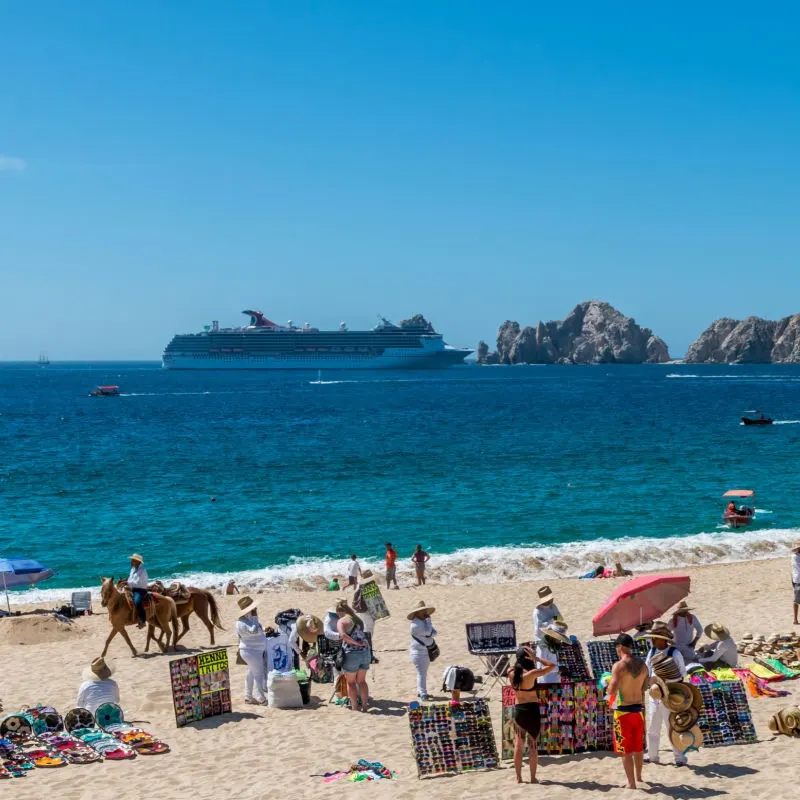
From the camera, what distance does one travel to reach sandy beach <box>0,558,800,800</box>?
837cm

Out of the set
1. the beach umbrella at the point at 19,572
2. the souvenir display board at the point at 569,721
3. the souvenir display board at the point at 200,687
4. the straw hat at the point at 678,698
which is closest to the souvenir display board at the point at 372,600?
the souvenir display board at the point at 200,687

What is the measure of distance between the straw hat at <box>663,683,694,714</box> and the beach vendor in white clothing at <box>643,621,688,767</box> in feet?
0.22

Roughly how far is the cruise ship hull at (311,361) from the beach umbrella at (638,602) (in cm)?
14645

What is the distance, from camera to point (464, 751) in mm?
8914

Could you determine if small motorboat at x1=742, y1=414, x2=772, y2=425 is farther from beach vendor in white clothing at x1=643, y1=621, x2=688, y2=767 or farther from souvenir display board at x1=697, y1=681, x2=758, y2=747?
beach vendor in white clothing at x1=643, y1=621, x2=688, y2=767

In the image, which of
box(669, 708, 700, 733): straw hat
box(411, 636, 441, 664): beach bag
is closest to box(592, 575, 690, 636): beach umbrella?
box(411, 636, 441, 664): beach bag

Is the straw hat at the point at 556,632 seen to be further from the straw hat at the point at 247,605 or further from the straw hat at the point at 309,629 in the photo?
the straw hat at the point at 247,605

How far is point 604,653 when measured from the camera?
11.4 metres

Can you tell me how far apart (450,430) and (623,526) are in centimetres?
3393

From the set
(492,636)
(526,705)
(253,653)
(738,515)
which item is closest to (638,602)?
(492,636)

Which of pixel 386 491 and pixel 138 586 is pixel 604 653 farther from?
pixel 386 491

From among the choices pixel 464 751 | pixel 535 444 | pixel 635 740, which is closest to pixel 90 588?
pixel 464 751

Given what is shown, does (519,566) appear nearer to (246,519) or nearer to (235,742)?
(246,519)

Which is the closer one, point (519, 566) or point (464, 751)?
point (464, 751)
